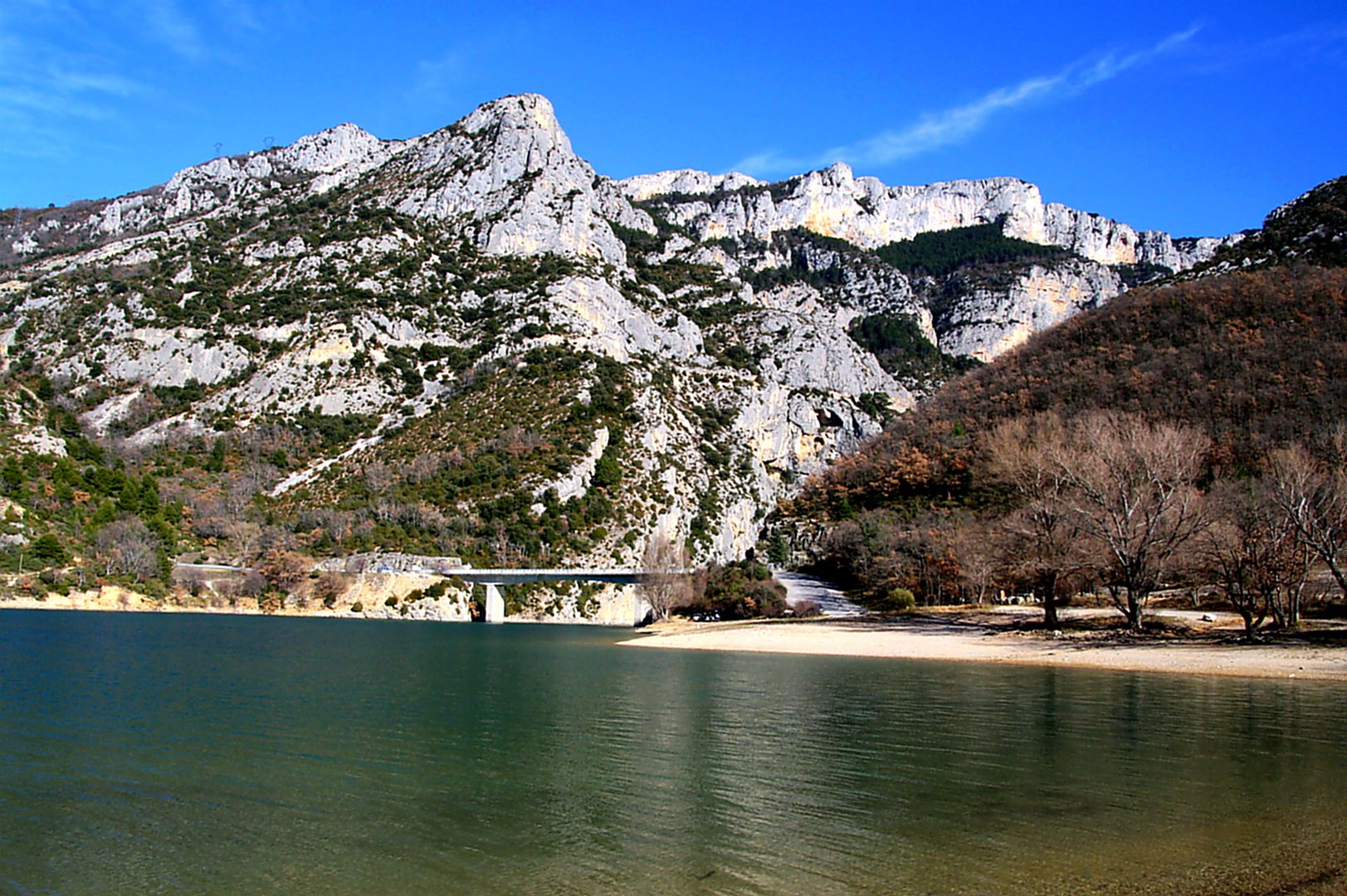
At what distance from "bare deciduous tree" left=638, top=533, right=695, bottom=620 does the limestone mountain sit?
15.6ft

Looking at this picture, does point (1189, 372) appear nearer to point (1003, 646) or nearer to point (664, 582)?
point (1003, 646)

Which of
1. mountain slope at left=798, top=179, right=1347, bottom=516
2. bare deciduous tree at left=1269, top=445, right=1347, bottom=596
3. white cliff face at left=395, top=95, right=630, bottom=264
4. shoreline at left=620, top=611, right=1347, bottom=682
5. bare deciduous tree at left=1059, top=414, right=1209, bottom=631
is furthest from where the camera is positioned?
white cliff face at left=395, top=95, right=630, bottom=264

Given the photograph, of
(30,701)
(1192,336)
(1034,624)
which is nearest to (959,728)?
(30,701)

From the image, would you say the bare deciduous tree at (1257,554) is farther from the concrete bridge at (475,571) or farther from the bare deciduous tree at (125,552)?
the bare deciduous tree at (125,552)

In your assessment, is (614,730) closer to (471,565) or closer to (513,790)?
(513,790)

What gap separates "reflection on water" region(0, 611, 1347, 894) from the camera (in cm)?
1147

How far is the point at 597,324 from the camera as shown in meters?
113

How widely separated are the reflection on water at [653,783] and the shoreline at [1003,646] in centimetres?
380

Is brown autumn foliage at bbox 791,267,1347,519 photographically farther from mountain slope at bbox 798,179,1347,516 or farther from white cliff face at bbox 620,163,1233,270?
white cliff face at bbox 620,163,1233,270

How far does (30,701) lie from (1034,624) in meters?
45.6

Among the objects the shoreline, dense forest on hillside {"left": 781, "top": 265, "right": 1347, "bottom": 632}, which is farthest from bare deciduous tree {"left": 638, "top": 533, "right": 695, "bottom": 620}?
the shoreline

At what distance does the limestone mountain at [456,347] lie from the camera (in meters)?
87.5

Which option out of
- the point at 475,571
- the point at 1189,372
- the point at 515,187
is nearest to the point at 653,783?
the point at 475,571

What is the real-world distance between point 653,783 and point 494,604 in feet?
225
